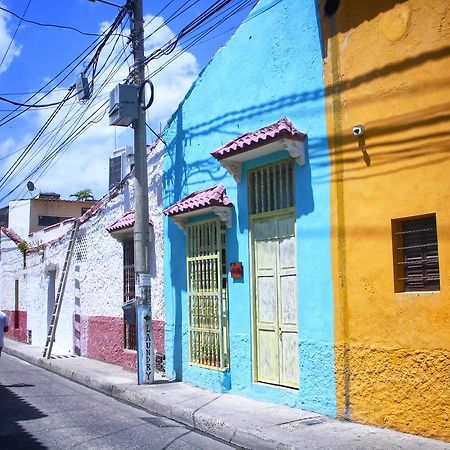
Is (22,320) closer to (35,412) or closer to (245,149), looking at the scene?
(35,412)

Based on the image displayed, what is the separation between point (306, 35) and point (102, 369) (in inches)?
306

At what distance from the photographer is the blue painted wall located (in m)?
7.16

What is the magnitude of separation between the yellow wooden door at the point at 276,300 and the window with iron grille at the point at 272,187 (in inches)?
7.4

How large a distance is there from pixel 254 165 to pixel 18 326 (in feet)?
49.3

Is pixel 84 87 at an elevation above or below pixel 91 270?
above

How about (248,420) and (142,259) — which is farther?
(142,259)

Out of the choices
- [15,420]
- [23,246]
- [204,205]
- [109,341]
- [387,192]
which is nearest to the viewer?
[387,192]

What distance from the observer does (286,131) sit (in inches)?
287

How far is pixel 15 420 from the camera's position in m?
7.59

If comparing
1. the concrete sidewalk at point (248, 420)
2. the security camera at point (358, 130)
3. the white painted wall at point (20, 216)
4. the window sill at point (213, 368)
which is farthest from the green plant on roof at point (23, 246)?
the security camera at point (358, 130)

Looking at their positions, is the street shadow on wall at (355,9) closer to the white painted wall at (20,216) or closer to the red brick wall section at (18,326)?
the red brick wall section at (18,326)

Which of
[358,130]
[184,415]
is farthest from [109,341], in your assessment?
[358,130]

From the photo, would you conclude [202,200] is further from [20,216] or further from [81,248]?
[20,216]

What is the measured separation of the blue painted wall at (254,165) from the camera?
716cm
